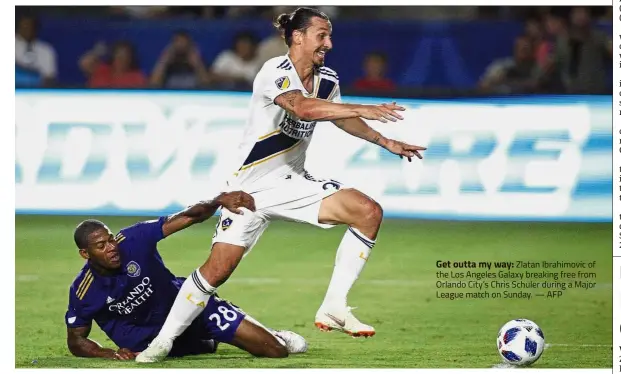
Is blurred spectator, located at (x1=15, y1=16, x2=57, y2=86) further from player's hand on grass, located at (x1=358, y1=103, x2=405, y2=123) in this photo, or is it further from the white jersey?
player's hand on grass, located at (x1=358, y1=103, x2=405, y2=123)

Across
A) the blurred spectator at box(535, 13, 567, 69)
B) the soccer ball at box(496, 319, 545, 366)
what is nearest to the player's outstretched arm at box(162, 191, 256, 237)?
the soccer ball at box(496, 319, 545, 366)

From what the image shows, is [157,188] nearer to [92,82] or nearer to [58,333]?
[92,82]

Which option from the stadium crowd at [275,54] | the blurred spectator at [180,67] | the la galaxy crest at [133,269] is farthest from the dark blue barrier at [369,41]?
the la galaxy crest at [133,269]

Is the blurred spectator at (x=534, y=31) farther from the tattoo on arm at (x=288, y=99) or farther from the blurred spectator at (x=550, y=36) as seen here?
the tattoo on arm at (x=288, y=99)

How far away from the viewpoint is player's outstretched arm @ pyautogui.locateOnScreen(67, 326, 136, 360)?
6094mm

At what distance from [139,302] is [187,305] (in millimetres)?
335

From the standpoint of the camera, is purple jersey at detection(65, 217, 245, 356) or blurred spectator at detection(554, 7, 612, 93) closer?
purple jersey at detection(65, 217, 245, 356)

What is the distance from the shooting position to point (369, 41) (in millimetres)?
9797

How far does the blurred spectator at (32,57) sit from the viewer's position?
9008mm

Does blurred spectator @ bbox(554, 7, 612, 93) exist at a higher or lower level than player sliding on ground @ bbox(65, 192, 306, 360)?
higher

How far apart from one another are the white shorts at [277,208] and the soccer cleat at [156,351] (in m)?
0.69

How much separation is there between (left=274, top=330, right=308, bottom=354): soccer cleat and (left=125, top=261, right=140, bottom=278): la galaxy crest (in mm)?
902

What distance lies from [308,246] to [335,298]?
9.90ft

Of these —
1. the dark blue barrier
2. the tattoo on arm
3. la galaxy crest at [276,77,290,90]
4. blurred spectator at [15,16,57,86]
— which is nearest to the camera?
the tattoo on arm
